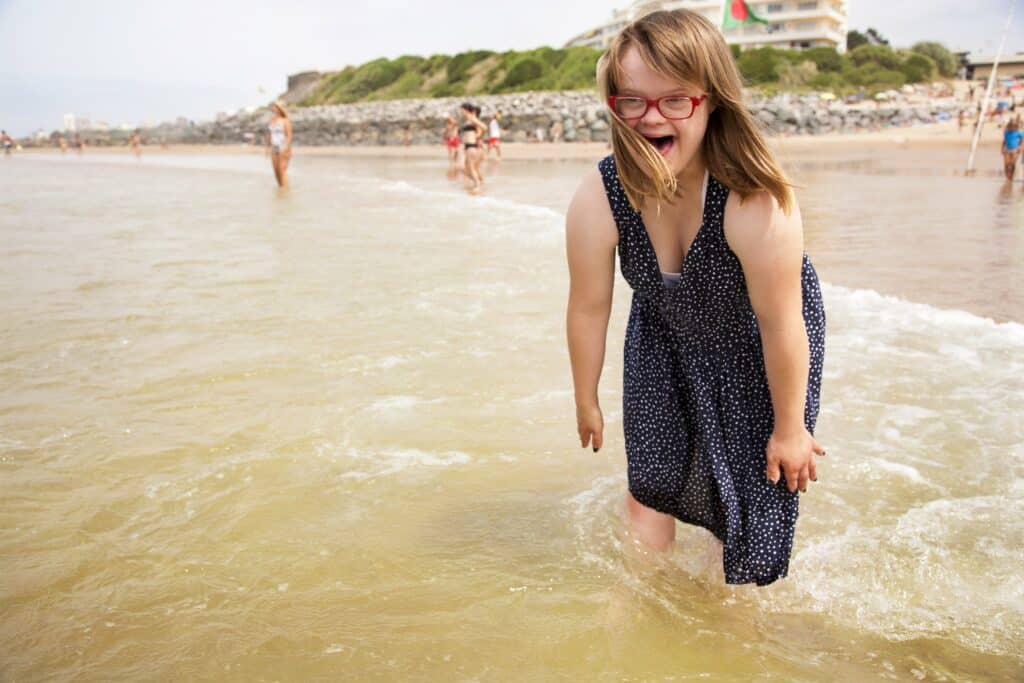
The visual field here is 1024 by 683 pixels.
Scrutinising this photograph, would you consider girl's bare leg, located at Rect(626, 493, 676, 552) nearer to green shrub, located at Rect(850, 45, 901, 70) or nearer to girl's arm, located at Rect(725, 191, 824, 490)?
girl's arm, located at Rect(725, 191, 824, 490)

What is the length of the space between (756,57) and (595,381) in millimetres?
48788

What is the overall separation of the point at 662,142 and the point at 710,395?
25.4 inches

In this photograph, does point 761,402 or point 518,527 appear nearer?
point 761,402

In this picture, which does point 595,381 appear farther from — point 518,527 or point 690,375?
point 518,527

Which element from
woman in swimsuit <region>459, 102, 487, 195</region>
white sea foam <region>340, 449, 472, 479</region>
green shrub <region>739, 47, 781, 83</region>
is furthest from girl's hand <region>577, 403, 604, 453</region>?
green shrub <region>739, 47, 781, 83</region>

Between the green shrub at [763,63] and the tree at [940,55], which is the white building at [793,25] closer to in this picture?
the tree at [940,55]

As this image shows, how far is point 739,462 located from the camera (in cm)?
199

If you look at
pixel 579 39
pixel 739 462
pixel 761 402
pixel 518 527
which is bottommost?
pixel 518 527

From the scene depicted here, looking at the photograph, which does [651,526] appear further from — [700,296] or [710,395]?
[700,296]

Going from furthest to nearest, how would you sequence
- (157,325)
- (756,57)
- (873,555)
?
(756,57)
(157,325)
(873,555)

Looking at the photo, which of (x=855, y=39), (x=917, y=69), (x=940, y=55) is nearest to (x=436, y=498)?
(x=917, y=69)

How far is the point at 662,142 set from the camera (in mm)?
1801

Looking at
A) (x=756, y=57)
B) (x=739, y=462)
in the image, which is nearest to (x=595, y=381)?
(x=739, y=462)

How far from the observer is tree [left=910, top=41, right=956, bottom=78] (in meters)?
67.4
